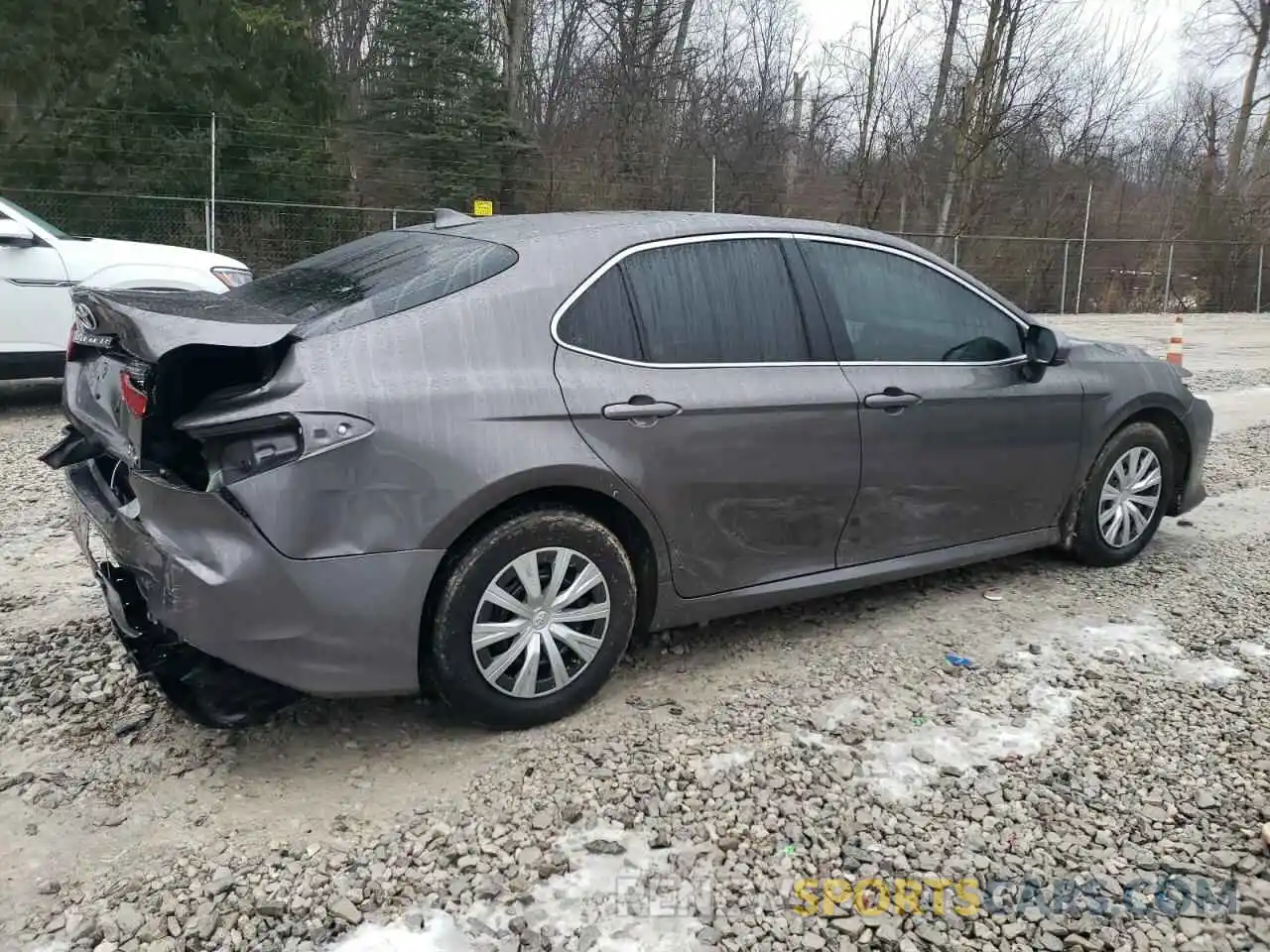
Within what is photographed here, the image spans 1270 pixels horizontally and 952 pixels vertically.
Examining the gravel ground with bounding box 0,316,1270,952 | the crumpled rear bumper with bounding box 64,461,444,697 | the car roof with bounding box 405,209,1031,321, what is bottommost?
the gravel ground with bounding box 0,316,1270,952

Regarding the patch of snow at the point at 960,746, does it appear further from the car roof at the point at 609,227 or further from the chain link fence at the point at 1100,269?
the chain link fence at the point at 1100,269

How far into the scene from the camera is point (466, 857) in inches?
100

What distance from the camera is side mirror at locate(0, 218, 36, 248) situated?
23.3 feet

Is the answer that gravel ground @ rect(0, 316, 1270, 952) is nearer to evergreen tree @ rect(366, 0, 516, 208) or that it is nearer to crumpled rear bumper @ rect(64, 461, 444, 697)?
crumpled rear bumper @ rect(64, 461, 444, 697)

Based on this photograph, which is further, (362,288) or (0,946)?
(362,288)

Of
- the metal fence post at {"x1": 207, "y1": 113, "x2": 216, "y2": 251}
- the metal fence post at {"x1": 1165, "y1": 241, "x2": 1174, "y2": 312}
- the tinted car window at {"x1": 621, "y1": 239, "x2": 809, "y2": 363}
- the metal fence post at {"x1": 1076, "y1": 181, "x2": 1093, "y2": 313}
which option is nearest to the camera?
the tinted car window at {"x1": 621, "y1": 239, "x2": 809, "y2": 363}

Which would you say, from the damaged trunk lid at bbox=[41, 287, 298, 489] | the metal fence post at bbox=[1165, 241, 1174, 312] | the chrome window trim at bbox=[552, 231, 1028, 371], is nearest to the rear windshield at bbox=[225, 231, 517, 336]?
the damaged trunk lid at bbox=[41, 287, 298, 489]

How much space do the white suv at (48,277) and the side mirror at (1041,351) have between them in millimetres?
5721

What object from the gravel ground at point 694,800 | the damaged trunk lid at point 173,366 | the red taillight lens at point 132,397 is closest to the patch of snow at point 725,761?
the gravel ground at point 694,800

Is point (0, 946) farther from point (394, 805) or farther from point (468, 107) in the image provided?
point (468, 107)

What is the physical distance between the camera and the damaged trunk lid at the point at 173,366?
2670 millimetres

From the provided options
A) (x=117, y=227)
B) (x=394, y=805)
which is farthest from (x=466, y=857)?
(x=117, y=227)

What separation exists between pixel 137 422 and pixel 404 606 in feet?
2.90

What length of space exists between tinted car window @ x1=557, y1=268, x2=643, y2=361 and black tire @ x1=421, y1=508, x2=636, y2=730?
0.54 meters
